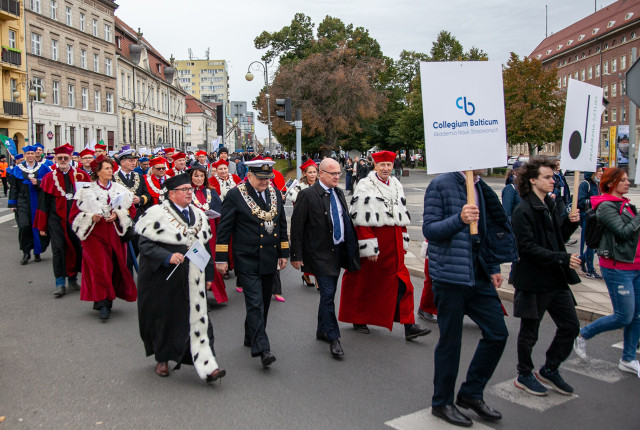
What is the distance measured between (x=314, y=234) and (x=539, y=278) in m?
2.25

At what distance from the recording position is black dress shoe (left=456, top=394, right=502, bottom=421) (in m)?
4.27

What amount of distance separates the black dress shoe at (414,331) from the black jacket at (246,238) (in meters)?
1.72

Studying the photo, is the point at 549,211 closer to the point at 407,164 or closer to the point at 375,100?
the point at 375,100

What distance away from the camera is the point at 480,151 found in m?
4.11

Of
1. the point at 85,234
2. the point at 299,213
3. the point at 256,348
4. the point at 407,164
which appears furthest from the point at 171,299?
the point at 407,164

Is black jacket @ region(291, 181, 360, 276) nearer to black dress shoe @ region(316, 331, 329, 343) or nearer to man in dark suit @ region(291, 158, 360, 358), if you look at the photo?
man in dark suit @ region(291, 158, 360, 358)

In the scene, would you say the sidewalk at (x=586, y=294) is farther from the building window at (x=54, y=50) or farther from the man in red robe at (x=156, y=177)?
the building window at (x=54, y=50)

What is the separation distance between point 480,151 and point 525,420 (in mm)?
1989

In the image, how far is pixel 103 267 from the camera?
23.5 ft

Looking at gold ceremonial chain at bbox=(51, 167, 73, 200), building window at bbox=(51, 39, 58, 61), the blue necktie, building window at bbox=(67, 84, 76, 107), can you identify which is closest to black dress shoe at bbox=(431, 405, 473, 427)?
the blue necktie

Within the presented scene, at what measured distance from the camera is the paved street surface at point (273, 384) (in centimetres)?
429

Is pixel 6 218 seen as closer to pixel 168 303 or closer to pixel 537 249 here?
pixel 168 303

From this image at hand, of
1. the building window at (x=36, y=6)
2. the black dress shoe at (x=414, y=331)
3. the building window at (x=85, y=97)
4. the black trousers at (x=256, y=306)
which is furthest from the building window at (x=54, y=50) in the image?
the black dress shoe at (x=414, y=331)

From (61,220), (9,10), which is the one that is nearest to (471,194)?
(61,220)
